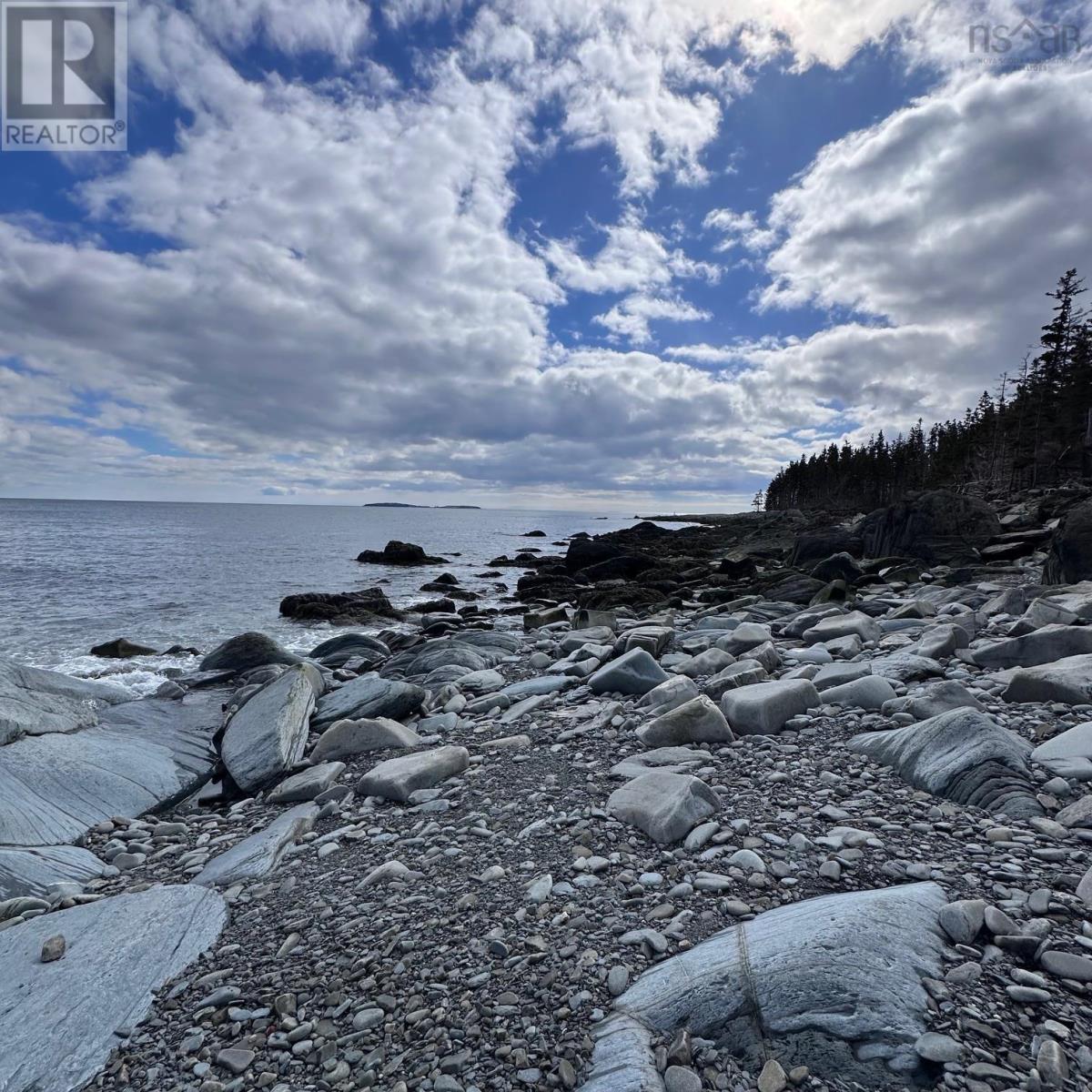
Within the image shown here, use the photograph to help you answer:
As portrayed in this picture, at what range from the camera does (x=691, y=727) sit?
5.45 m

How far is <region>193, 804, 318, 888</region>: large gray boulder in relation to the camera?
4.24 metres

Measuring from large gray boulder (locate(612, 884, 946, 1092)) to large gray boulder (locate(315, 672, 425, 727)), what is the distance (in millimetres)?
6175

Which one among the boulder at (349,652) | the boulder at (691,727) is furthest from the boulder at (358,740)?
the boulder at (349,652)

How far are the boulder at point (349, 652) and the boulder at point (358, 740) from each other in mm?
6710

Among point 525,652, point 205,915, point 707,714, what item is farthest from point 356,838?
point 525,652

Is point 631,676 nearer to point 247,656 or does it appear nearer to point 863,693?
point 863,693

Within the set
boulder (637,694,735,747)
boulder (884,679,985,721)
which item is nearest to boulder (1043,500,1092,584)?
boulder (884,679,985,721)

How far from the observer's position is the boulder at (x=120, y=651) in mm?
14836

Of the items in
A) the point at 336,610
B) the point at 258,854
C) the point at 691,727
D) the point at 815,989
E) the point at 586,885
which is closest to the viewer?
the point at 815,989

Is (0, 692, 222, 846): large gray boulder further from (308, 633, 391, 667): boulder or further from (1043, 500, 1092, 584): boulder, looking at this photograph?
(1043, 500, 1092, 584): boulder

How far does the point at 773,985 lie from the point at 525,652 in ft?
32.7

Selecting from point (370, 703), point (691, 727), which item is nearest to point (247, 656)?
point (370, 703)

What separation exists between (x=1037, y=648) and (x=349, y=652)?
1280 centimetres

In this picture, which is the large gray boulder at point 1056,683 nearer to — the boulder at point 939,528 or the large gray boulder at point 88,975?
the large gray boulder at point 88,975
